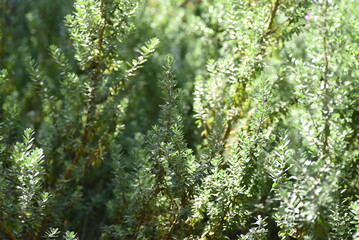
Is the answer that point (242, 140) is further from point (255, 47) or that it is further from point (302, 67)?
point (255, 47)

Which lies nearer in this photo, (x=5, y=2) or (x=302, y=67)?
(x=302, y=67)

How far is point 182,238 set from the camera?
1.89 metres

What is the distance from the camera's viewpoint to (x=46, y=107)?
241 cm

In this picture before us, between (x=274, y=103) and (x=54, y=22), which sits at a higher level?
(x=54, y=22)

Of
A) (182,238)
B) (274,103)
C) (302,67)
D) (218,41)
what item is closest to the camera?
(302,67)

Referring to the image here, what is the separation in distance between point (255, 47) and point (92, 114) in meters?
0.82

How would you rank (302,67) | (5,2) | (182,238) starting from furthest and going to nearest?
(5,2), (182,238), (302,67)

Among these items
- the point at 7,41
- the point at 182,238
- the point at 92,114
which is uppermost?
the point at 7,41

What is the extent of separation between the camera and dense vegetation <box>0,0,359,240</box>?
1.60 meters

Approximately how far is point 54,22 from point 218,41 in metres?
1.42

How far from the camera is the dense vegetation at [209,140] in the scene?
160cm

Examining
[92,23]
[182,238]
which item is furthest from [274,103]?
[92,23]

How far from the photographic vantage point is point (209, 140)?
1.92 metres

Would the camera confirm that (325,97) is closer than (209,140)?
Yes
